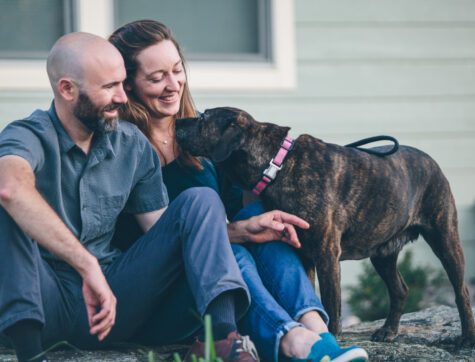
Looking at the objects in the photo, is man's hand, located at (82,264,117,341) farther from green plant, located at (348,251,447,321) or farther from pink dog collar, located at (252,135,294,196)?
green plant, located at (348,251,447,321)

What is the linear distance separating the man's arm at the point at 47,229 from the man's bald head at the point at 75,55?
479 millimetres

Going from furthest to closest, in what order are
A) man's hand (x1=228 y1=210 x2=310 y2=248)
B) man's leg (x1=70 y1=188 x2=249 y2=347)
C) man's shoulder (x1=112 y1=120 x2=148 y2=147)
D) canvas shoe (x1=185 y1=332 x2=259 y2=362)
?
man's hand (x1=228 y1=210 x2=310 y2=248), man's shoulder (x1=112 y1=120 x2=148 y2=147), man's leg (x1=70 y1=188 x2=249 y2=347), canvas shoe (x1=185 y1=332 x2=259 y2=362)

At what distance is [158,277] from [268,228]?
0.56 m

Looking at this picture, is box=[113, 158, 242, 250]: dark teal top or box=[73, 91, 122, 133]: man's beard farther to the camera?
box=[113, 158, 242, 250]: dark teal top

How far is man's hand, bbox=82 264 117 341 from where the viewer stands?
3.01 m

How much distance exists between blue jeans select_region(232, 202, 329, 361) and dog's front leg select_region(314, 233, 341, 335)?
216 millimetres

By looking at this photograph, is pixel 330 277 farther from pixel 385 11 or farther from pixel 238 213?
pixel 385 11

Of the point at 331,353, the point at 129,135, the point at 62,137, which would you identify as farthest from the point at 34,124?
the point at 331,353

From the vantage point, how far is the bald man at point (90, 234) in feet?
9.95

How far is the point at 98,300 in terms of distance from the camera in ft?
10.0

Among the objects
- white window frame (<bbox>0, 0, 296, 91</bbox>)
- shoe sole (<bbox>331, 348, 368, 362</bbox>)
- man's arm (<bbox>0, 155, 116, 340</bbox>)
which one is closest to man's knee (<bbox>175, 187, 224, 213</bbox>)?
man's arm (<bbox>0, 155, 116, 340</bbox>)

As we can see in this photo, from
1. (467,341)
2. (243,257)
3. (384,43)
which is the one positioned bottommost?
(467,341)

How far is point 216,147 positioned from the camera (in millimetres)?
4145

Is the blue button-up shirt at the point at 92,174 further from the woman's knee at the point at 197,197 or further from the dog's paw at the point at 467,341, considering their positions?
the dog's paw at the point at 467,341
